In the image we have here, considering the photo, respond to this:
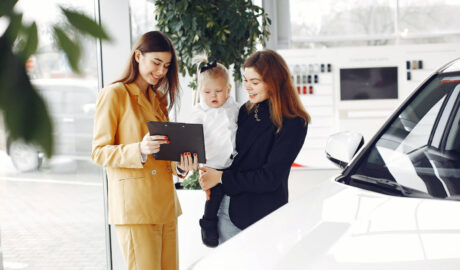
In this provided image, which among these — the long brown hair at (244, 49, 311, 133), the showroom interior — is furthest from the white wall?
the long brown hair at (244, 49, 311, 133)

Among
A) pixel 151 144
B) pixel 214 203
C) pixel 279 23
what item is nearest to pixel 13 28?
pixel 151 144

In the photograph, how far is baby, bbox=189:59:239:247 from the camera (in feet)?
7.84

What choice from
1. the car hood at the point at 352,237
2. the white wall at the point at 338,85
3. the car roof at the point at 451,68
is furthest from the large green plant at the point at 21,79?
the white wall at the point at 338,85

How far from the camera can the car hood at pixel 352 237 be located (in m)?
1.13

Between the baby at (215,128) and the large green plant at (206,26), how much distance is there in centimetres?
118

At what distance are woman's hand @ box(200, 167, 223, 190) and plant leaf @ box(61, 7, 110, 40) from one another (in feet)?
6.51

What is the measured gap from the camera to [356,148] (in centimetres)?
205

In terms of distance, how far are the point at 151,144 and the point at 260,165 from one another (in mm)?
495

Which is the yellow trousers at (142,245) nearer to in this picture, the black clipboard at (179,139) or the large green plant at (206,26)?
the black clipboard at (179,139)

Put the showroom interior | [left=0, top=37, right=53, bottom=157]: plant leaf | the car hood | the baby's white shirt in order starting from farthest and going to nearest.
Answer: the showroom interior < the baby's white shirt < the car hood < [left=0, top=37, right=53, bottom=157]: plant leaf

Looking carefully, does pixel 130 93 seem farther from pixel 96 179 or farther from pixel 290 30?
pixel 290 30

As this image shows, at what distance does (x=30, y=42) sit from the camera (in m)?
0.31

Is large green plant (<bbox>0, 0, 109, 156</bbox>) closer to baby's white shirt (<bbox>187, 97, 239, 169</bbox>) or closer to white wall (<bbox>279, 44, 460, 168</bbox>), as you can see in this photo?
baby's white shirt (<bbox>187, 97, 239, 169</bbox>)

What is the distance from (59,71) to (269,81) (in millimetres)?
1939
